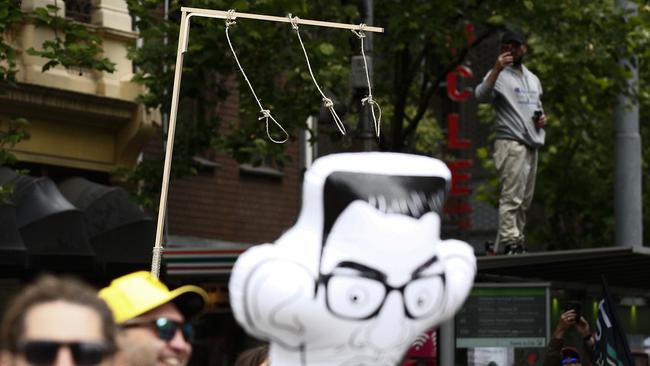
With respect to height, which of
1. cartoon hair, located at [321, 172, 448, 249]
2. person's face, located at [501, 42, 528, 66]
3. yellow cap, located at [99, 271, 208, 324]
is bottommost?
yellow cap, located at [99, 271, 208, 324]

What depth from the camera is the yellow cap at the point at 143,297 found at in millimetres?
5613

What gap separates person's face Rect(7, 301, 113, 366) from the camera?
4.02 metres

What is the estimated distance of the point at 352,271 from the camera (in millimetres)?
5672

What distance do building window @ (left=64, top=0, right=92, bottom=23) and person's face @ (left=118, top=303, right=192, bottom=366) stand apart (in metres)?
16.1

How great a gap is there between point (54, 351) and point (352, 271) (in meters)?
1.78

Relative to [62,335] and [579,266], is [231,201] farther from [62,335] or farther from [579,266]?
[62,335]

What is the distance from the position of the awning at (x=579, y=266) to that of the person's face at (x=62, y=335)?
A: 7667mm

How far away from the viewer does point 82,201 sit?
20.2m

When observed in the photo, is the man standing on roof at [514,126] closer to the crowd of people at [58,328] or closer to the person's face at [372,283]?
the person's face at [372,283]

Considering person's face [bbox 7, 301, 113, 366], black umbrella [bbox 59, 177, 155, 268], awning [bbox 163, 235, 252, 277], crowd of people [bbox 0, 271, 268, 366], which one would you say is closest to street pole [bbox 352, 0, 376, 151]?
awning [bbox 163, 235, 252, 277]

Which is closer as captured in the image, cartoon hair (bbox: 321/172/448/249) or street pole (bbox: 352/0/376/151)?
cartoon hair (bbox: 321/172/448/249)

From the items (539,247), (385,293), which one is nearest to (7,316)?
(385,293)

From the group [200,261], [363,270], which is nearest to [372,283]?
[363,270]

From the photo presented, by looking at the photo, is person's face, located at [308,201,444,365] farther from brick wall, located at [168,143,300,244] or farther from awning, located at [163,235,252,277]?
brick wall, located at [168,143,300,244]
